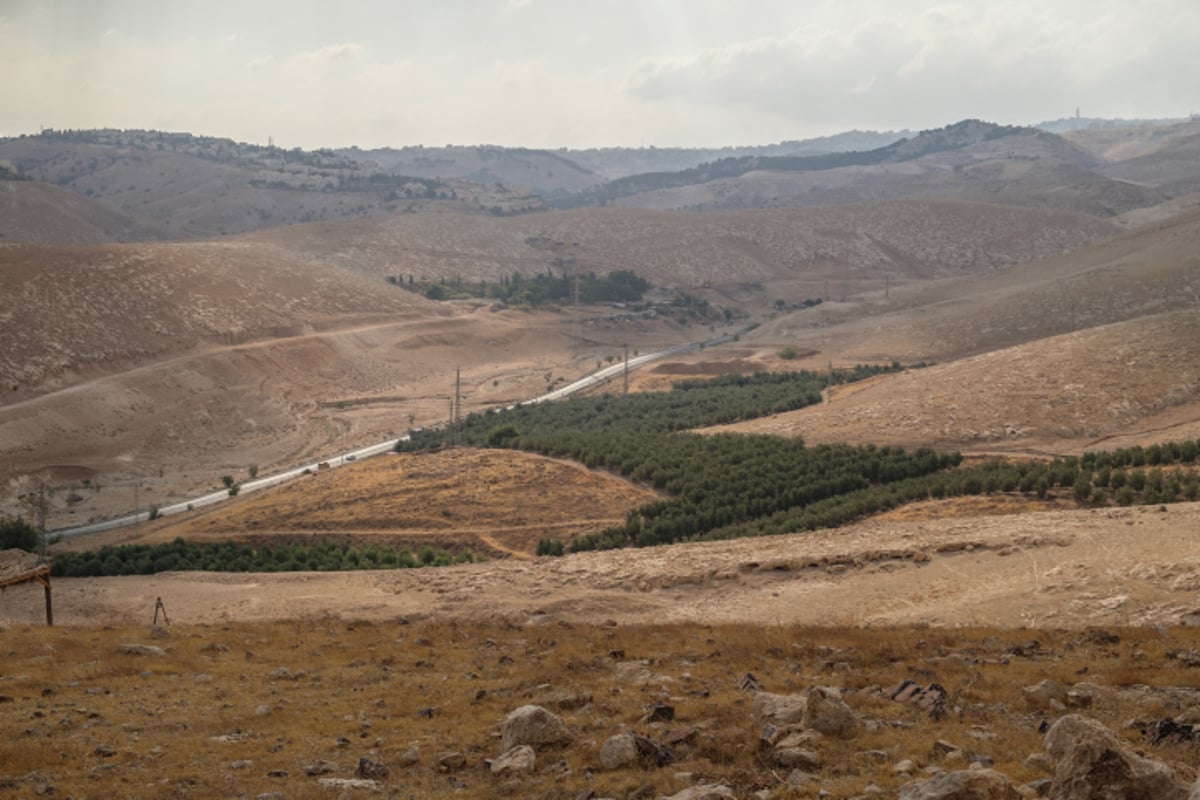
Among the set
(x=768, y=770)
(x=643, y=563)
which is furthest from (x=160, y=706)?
(x=643, y=563)

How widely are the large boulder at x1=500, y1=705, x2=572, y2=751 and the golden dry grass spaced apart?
259mm

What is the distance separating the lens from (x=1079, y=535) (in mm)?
22281

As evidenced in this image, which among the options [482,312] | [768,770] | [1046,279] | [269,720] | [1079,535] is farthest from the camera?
[482,312]

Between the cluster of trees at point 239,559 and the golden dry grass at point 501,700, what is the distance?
12743 millimetres

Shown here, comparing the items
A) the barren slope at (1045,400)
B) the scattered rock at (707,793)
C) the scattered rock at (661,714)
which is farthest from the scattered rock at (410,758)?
the barren slope at (1045,400)

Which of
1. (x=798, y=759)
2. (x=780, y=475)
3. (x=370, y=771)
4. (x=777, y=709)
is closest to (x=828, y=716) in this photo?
(x=777, y=709)

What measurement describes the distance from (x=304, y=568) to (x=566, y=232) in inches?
4931

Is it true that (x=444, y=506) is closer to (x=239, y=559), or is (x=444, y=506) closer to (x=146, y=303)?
(x=239, y=559)

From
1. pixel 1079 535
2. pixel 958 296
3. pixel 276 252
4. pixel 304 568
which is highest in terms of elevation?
pixel 276 252

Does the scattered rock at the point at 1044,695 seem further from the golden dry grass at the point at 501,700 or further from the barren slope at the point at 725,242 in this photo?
the barren slope at the point at 725,242

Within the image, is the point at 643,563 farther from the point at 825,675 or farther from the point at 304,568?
the point at 304,568

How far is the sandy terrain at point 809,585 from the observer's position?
62.3ft

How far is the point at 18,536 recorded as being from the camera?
3944 cm

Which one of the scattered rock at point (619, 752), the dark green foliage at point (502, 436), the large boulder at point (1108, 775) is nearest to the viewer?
the large boulder at point (1108, 775)
